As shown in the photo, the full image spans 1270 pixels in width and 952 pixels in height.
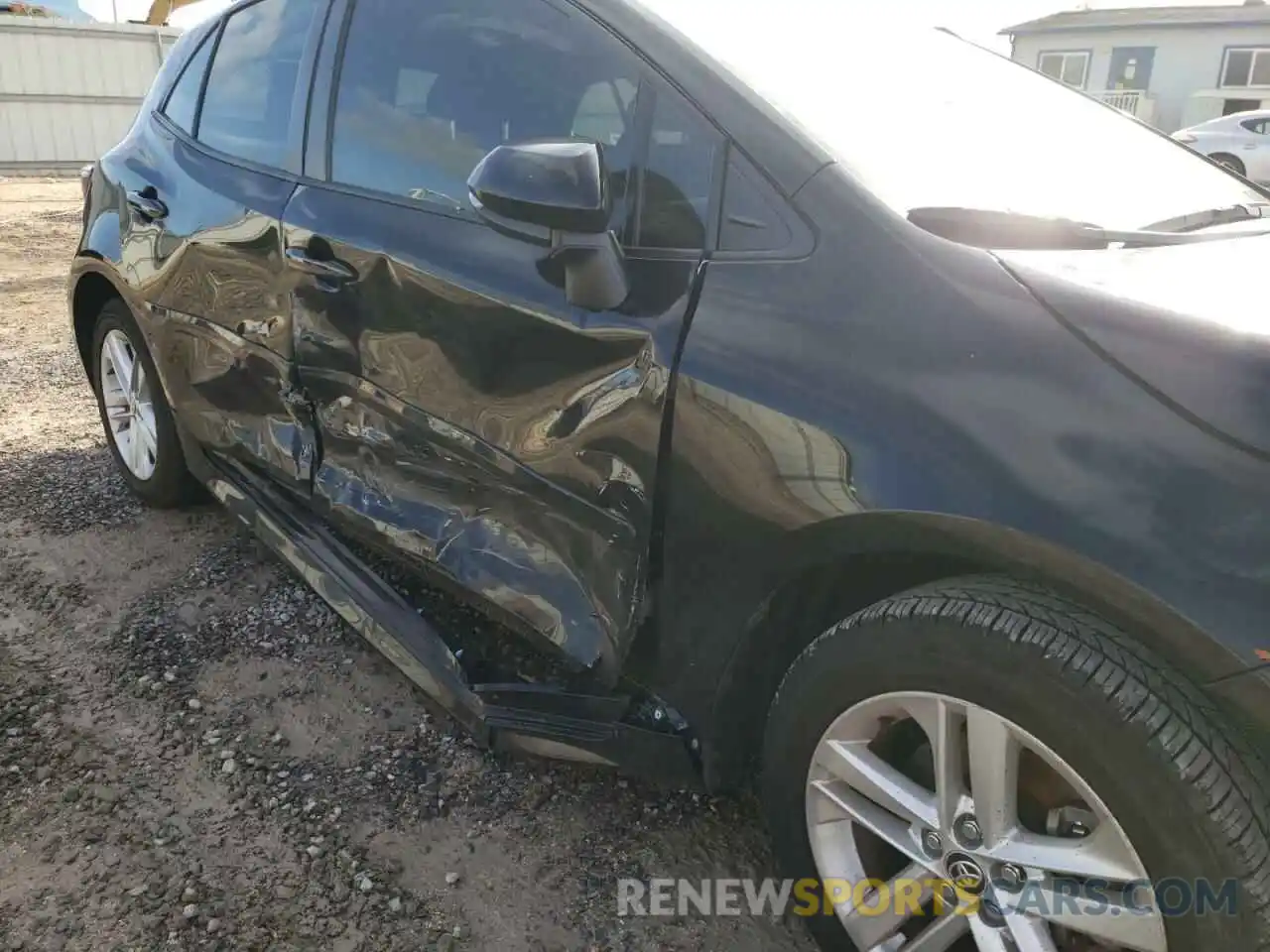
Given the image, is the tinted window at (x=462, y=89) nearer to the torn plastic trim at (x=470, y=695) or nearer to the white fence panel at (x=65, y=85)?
the torn plastic trim at (x=470, y=695)

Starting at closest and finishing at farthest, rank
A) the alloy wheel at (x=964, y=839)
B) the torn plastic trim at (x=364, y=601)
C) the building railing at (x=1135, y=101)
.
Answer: the alloy wheel at (x=964, y=839) < the torn plastic trim at (x=364, y=601) < the building railing at (x=1135, y=101)

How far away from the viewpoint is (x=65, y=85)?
54.0ft

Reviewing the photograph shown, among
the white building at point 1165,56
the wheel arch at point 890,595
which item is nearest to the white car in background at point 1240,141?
the white building at point 1165,56

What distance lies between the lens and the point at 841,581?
5.47ft

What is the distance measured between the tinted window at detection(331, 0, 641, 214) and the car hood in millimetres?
820

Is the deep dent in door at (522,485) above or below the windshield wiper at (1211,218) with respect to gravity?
below

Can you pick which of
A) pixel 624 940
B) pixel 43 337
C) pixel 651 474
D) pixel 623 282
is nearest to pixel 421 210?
pixel 623 282

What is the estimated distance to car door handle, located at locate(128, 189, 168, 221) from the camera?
3.20 m

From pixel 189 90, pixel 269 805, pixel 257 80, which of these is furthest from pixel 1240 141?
pixel 269 805

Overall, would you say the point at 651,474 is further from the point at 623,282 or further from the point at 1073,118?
the point at 1073,118

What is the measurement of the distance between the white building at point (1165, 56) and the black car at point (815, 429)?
25474mm

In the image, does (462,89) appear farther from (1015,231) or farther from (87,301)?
(87,301)

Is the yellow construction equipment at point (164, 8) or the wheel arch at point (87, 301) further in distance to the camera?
the yellow construction equipment at point (164, 8)

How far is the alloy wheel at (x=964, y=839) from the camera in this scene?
1.37 meters
